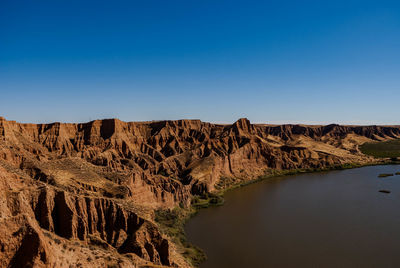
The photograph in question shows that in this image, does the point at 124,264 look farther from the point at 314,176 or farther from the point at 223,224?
the point at 314,176

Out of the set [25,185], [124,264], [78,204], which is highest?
[25,185]

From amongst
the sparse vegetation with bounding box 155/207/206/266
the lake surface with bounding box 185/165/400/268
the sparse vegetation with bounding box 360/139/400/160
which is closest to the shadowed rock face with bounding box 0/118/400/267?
the sparse vegetation with bounding box 155/207/206/266

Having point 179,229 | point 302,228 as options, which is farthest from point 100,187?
A: point 302,228

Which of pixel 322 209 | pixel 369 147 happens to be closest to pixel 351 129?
pixel 369 147

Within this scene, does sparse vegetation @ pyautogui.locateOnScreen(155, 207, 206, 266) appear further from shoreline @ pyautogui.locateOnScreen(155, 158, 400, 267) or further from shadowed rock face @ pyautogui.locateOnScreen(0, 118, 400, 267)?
shadowed rock face @ pyautogui.locateOnScreen(0, 118, 400, 267)

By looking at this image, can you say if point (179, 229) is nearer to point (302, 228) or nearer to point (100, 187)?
point (100, 187)

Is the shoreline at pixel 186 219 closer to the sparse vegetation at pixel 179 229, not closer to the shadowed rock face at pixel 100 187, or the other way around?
the sparse vegetation at pixel 179 229
